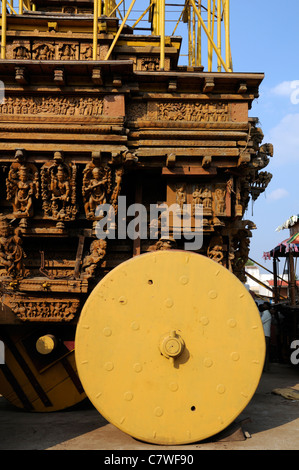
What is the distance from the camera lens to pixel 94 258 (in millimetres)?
6613

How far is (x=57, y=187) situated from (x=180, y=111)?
7.41ft

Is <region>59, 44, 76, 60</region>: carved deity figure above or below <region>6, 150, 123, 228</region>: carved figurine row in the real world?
above

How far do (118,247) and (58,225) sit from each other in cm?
102

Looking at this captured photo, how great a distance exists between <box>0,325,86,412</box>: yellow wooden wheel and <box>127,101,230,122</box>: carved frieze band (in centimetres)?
361

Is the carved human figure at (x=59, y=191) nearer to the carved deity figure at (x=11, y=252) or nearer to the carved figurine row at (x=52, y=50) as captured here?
the carved deity figure at (x=11, y=252)

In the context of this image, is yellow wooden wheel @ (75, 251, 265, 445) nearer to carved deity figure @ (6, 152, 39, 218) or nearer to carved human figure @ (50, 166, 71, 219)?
carved human figure @ (50, 166, 71, 219)

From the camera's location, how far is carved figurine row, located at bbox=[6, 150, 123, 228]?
21.7 feet

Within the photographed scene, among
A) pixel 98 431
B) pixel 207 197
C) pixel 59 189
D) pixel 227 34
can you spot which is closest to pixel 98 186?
pixel 59 189

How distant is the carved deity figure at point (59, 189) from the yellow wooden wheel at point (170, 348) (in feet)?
7.15

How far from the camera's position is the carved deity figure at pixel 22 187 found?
6.60 m

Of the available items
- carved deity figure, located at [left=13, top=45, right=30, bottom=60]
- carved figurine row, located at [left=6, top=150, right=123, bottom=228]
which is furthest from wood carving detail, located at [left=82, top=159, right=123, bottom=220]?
carved deity figure, located at [left=13, top=45, right=30, bottom=60]

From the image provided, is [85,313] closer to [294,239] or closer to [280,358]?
[280,358]

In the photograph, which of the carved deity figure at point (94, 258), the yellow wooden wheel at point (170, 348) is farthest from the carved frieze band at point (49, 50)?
the yellow wooden wheel at point (170, 348)
